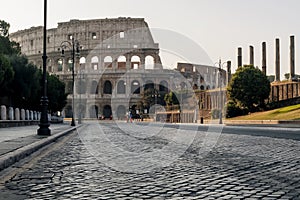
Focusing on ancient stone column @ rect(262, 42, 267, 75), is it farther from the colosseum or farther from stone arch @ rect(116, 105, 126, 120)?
stone arch @ rect(116, 105, 126, 120)

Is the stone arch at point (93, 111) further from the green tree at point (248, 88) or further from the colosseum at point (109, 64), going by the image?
the green tree at point (248, 88)

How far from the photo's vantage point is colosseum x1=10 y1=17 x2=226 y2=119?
121m

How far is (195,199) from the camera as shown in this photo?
567 cm

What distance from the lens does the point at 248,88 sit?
249ft

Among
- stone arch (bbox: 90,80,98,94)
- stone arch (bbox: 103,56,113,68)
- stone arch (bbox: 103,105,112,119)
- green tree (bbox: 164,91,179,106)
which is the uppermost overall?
stone arch (bbox: 103,56,113,68)

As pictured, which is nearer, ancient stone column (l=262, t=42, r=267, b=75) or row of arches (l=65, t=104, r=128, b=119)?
ancient stone column (l=262, t=42, r=267, b=75)

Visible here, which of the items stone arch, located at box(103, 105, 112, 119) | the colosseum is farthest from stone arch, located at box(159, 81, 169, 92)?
stone arch, located at box(103, 105, 112, 119)

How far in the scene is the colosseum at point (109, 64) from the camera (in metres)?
121

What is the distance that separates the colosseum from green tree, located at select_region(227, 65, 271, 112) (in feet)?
130

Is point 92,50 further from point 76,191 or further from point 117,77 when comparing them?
point 76,191

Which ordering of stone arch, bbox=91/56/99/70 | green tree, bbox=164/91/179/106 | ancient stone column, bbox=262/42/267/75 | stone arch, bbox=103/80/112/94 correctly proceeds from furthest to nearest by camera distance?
1. stone arch, bbox=91/56/99/70
2. stone arch, bbox=103/80/112/94
3. green tree, bbox=164/91/179/106
4. ancient stone column, bbox=262/42/267/75

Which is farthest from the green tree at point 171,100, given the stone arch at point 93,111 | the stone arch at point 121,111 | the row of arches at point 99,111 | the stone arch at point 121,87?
the stone arch at point 93,111

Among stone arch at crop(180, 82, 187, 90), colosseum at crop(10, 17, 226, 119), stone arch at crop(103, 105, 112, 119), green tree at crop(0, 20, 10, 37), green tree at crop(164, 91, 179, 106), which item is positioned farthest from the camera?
stone arch at crop(103, 105, 112, 119)

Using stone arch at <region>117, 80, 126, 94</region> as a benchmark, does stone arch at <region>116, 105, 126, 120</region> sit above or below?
below
